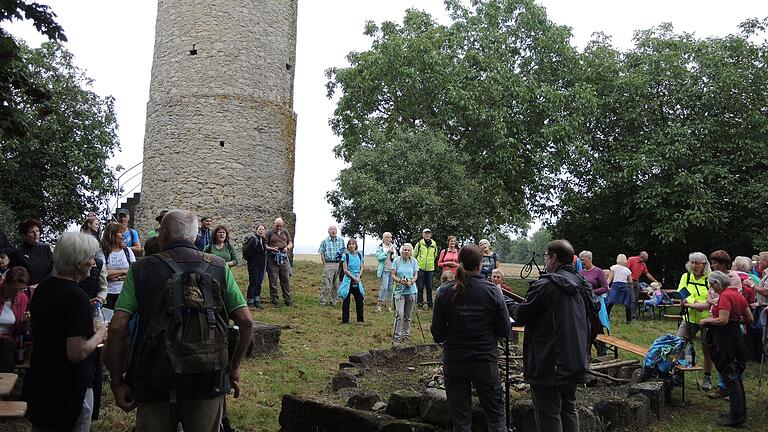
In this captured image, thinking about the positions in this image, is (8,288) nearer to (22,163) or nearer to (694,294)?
(694,294)

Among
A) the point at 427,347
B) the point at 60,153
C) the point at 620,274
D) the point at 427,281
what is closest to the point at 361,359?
the point at 427,347

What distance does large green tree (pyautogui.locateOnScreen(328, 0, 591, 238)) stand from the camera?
2161 centimetres

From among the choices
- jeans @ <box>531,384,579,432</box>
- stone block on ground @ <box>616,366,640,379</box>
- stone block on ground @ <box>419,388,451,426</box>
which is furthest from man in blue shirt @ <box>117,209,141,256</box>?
stone block on ground @ <box>616,366,640,379</box>


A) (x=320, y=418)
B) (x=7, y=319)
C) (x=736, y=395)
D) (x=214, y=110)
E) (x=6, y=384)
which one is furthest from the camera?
(x=214, y=110)

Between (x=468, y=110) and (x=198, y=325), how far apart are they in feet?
65.3

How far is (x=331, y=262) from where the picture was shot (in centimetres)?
1305

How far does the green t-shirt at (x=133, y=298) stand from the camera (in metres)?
3.38

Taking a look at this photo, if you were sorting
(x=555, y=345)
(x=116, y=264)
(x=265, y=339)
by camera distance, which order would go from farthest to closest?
1. (x=265, y=339)
2. (x=116, y=264)
3. (x=555, y=345)

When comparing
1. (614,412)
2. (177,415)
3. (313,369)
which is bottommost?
(313,369)

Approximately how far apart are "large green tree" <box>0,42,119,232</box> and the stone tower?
6.91m

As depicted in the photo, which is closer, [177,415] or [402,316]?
[177,415]

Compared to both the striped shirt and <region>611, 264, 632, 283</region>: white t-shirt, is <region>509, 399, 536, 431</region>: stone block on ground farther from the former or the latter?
<region>611, 264, 632, 283</region>: white t-shirt

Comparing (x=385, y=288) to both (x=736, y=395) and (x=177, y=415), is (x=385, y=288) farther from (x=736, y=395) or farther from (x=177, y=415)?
(x=177, y=415)

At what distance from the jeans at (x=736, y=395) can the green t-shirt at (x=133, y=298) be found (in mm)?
5521
